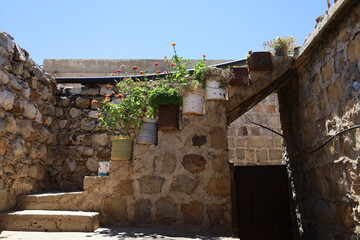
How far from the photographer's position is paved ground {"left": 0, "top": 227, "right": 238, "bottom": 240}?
2.40 meters

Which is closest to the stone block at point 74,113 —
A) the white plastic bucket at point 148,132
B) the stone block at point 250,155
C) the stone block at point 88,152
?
the stone block at point 88,152

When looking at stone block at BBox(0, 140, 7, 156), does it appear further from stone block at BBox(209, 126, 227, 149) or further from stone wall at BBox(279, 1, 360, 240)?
stone wall at BBox(279, 1, 360, 240)

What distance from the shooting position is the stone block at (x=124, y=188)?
114 inches

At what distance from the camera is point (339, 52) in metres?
2.43

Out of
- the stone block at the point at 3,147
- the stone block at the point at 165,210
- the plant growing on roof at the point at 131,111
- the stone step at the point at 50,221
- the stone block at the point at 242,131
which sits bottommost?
the stone step at the point at 50,221

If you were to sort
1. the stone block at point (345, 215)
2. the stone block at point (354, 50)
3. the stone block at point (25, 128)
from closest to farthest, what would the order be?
1. the stone block at point (354, 50)
2. the stone block at point (345, 215)
3. the stone block at point (25, 128)

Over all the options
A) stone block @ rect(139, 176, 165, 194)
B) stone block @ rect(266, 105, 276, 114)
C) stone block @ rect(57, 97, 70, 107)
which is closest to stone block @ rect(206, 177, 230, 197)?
stone block @ rect(139, 176, 165, 194)

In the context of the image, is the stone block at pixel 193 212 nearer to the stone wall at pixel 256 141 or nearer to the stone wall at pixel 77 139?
the stone wall at pixel 77 139

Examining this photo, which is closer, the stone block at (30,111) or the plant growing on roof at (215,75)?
the plant growing on roof at (215,75)

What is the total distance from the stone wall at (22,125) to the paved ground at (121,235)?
0.68 m

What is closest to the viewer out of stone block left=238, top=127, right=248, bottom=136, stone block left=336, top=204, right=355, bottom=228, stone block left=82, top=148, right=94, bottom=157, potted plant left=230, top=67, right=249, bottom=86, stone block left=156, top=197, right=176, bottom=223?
stone block left=336, top=204, right=355, bottom=228

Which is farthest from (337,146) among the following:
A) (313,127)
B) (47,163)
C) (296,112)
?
(47,163)

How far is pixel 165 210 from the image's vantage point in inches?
110

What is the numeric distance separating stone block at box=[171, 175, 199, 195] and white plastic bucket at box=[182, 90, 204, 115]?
0.68 m
